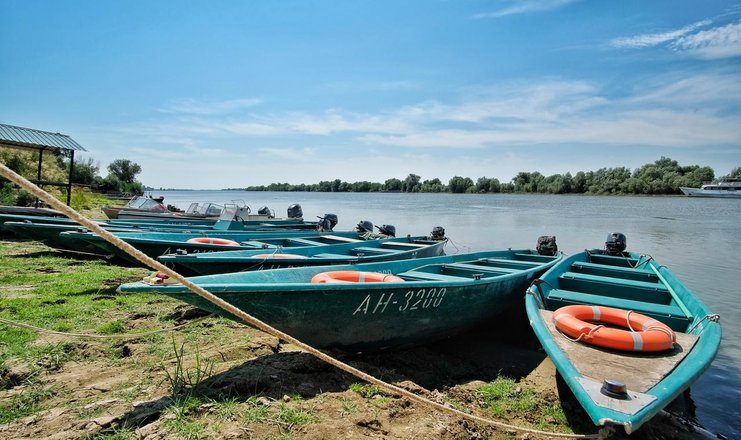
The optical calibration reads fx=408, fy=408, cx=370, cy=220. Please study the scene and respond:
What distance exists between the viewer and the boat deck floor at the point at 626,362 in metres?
3.54

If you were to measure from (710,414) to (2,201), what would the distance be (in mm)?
24509

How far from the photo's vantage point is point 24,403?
3.57 meters

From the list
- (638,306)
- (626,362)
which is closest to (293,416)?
(626,362)

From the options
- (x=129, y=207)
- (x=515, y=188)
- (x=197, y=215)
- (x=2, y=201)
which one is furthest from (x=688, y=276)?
(x=515, y=188)

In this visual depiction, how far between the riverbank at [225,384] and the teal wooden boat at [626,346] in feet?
2.46

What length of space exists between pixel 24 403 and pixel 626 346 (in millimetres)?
5607

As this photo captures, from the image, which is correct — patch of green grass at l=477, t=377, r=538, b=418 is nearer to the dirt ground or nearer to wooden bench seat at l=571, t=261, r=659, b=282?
the dirt ground

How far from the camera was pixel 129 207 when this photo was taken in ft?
66.5

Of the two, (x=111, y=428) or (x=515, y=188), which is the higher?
(x=515, y=188)

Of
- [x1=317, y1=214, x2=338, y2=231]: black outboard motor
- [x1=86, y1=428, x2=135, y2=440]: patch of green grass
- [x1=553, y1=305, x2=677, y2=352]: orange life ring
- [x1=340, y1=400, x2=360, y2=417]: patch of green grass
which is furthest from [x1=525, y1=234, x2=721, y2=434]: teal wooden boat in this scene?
[x1=317, y1=214, x2=338, y2=231]: black outboard motor

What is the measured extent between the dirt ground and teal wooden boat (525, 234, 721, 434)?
2.32 feet

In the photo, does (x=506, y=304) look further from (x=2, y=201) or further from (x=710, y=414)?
(x=2, y=201)

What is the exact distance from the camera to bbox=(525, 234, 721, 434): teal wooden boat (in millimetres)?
3107

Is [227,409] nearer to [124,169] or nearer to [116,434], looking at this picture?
[116,434]
